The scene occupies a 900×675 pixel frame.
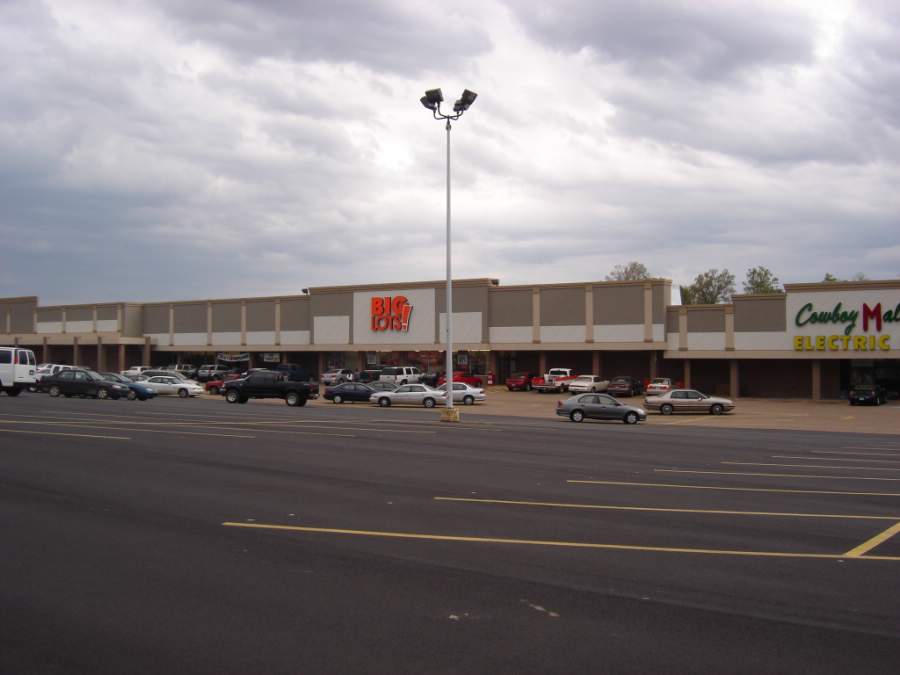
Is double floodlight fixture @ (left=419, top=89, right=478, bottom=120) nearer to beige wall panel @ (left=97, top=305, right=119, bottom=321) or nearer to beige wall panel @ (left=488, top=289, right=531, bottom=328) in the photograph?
beige wall panel @ (left=488, top=289, right=531, bottom=328)

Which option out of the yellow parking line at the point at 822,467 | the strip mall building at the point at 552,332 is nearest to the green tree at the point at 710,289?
the strip mall building at the point at 552,332

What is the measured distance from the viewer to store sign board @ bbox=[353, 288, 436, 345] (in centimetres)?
6694

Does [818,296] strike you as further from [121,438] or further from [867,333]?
[121,438]

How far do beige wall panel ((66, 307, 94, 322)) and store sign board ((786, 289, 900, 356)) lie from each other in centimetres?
6936

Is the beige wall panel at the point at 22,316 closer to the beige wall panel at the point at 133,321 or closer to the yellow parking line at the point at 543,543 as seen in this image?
the beige wall panel at the point at 133,321

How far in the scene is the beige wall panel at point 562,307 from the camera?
198ft

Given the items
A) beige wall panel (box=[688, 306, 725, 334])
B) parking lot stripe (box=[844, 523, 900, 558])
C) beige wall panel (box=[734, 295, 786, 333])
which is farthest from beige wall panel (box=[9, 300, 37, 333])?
parking lot stripe (box=[844, 523, 900, 558])

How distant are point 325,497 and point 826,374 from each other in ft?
165

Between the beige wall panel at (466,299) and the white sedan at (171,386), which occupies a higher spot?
the beige wall panel at (466,299)

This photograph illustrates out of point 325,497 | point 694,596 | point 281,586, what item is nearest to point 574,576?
point 694,596

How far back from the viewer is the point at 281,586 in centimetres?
790

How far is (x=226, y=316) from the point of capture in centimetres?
7850

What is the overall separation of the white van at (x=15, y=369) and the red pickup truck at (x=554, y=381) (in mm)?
33062

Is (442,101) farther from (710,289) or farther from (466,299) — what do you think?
(710,289)
